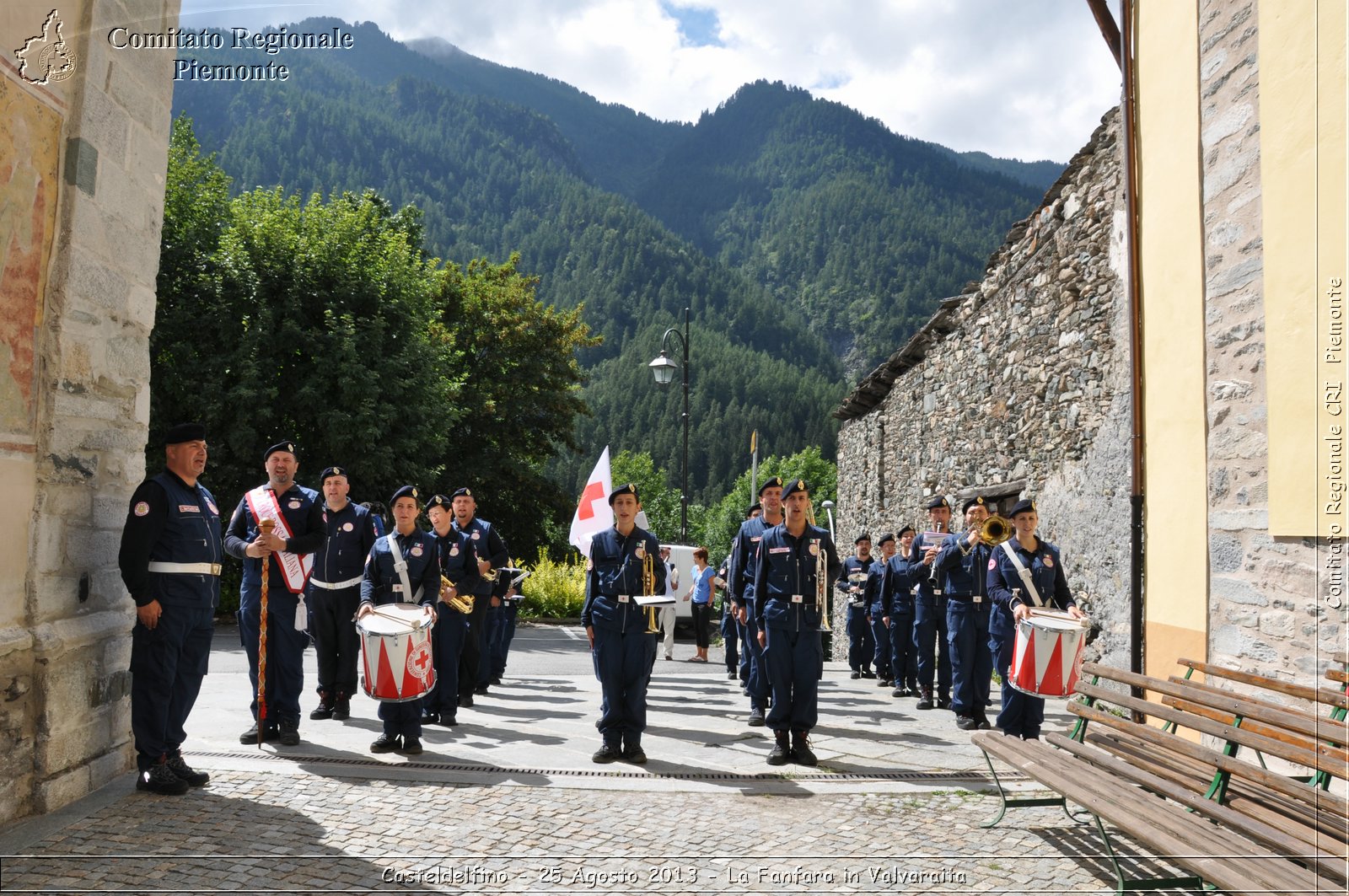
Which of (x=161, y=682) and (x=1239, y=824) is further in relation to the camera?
(x=161, y=682)

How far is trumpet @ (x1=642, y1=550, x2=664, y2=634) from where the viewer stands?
711 centimetres

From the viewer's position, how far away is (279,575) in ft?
23.7

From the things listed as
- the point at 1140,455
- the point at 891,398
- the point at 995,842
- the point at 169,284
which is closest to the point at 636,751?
the point at 995,842

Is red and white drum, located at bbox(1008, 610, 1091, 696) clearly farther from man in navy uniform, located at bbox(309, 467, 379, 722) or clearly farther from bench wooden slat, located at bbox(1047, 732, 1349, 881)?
man in navy uniform, located at bbox(309, 467, 379, 722)

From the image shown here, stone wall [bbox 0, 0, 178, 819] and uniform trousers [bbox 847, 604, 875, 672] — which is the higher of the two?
stone wall [bbox 0, 0, 178, 819]

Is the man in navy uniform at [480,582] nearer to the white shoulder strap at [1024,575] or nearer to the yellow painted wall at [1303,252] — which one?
the white shoulder strap at [1024,575]

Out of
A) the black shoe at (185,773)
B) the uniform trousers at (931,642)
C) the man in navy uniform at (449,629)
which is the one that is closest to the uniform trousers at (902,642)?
the uniform trousers at (931,642)

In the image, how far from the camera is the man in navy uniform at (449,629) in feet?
26.9

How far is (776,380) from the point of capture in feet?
350

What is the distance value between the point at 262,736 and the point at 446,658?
1.69m

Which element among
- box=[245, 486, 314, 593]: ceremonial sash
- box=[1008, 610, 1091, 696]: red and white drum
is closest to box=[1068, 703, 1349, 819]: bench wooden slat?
box=[1008, 610, 1091, 696]: red and white drum

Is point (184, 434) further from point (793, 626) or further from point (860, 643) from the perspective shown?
point (860, 643)

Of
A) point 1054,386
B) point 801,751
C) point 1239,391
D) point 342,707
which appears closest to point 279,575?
point 342,707

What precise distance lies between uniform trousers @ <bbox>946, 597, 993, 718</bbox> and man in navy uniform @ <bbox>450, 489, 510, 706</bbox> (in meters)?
4.29
